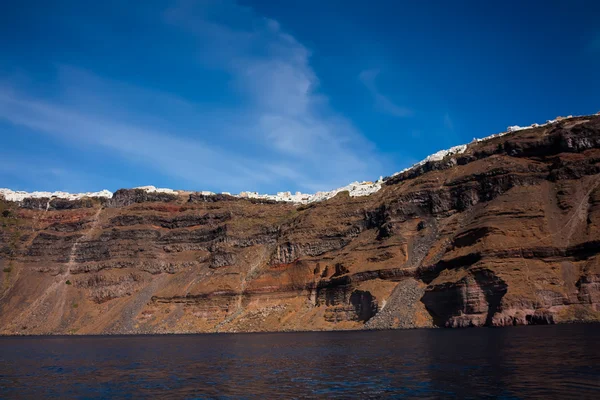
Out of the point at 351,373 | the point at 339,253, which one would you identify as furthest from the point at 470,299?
the point at 351,373

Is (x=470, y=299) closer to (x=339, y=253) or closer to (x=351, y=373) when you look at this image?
(x=339, y=253)

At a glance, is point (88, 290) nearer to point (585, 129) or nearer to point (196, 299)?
point (196, 299)

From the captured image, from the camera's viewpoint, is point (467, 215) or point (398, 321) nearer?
point (398, 321)

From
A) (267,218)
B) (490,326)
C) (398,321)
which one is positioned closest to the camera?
(490,326)

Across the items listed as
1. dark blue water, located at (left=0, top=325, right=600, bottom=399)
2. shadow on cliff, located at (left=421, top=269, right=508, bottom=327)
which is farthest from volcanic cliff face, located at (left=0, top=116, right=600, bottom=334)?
dark blue water, located at (left=0, top=325, right=600, bottom=399)

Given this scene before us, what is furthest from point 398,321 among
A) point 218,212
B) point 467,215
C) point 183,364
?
point 218,212

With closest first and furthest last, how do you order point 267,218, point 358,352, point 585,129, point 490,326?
point 358,352
point 490,326
point 585,129
point 267,218

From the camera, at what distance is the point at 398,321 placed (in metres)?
81.6

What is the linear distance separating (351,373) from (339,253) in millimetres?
83489

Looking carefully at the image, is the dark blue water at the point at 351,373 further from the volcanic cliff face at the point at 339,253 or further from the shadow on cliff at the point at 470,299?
the volcanic cliff face at the point at 339,253

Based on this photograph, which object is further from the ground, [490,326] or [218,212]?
[218,212]

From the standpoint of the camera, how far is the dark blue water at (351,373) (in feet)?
79.7

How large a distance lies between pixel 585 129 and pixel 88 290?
404ft

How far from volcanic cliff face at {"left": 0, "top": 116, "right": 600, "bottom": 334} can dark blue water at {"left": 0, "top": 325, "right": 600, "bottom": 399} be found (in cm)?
2590
